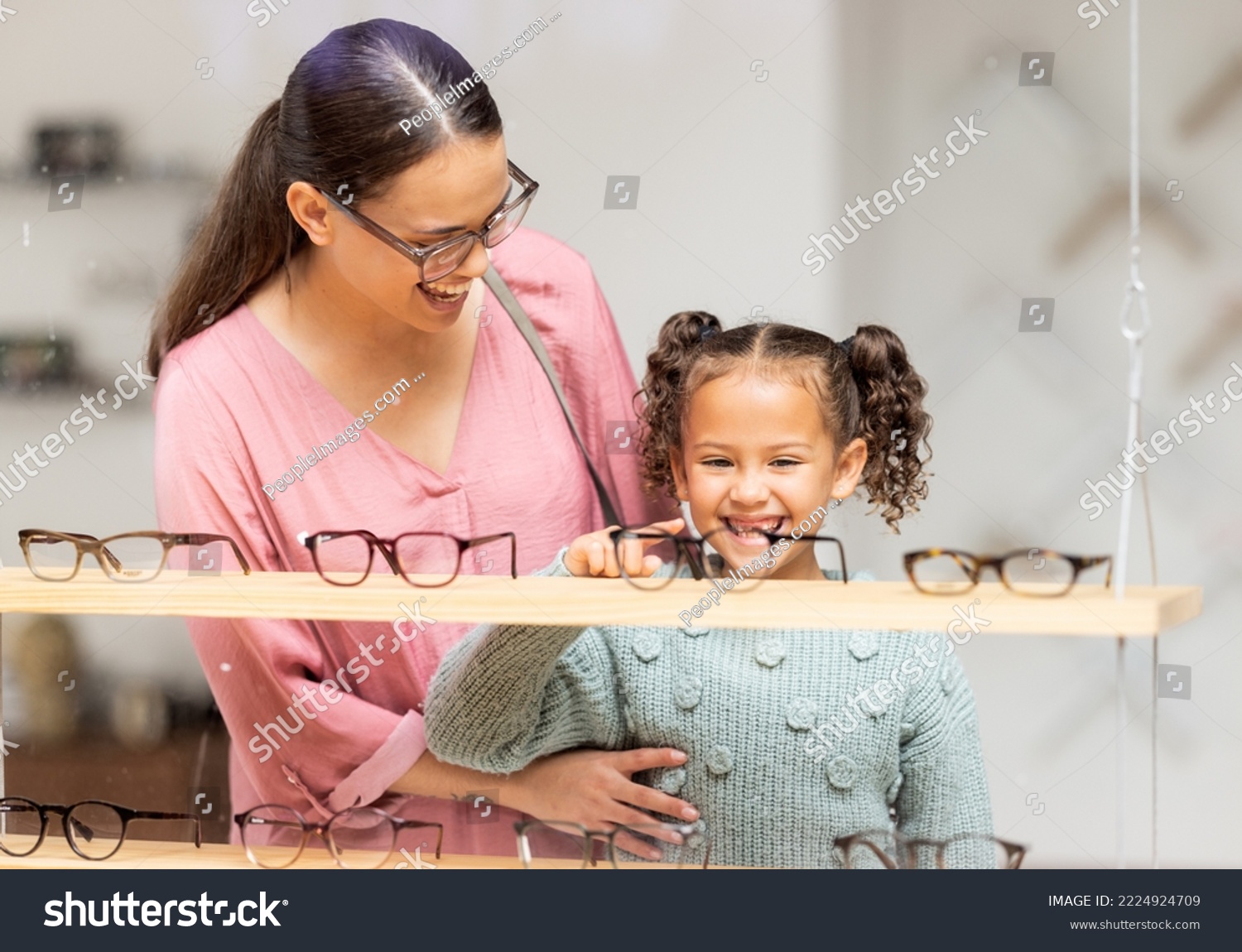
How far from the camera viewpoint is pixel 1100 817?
1238 mm

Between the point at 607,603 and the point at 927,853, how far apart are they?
0.93 ft

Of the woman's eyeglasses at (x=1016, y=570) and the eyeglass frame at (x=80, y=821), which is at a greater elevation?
the woman's eyeglasses at (x=1016, y=570)

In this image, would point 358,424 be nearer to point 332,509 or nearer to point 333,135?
point 332,509

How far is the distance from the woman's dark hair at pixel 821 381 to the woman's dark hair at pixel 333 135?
0.20m

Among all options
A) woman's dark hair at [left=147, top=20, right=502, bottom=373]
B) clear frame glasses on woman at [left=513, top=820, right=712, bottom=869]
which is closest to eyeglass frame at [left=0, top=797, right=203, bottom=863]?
clear frame glasses on woman at [left=513, top=820, right=712, bottom=869]

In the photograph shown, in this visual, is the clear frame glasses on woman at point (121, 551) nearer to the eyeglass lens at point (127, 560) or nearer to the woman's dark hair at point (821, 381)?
the eyeglass lens at point (127, 560)

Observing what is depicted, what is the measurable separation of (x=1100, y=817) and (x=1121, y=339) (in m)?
0.44

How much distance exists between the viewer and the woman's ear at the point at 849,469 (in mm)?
897

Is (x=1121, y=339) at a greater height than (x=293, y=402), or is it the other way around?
(x=1121, y=339)

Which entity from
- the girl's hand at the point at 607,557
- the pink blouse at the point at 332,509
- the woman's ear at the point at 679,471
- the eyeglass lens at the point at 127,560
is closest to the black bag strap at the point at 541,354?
the pink blouse at the point at 332,509

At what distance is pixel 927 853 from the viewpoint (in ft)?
2.73
